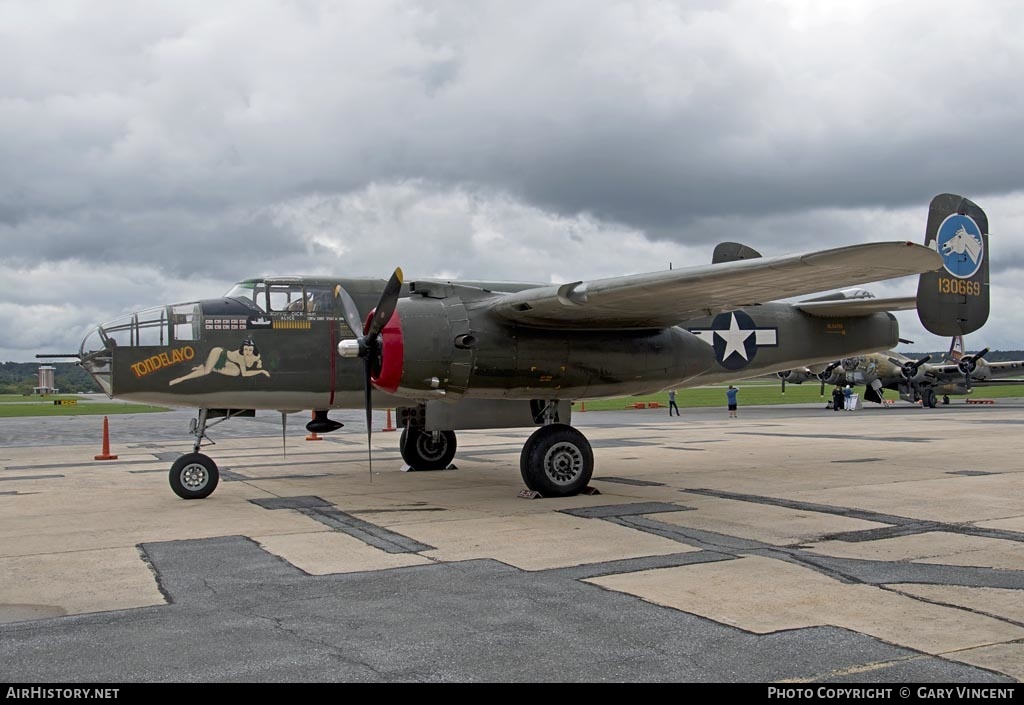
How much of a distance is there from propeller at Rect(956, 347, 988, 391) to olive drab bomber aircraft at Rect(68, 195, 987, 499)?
119 ft

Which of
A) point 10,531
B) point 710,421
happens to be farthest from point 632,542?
point 710,421

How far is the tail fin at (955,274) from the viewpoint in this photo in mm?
13500

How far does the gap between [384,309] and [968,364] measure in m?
44.8

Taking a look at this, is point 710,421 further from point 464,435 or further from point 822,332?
point 822,332

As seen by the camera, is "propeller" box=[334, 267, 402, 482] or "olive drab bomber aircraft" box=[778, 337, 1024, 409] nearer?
"propeller" box=[334, 267, 402, 482]

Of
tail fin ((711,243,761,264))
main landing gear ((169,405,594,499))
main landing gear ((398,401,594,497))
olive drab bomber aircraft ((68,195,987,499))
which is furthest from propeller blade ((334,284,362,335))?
tail fin ((711,243,761,264))

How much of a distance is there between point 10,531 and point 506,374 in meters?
6.10

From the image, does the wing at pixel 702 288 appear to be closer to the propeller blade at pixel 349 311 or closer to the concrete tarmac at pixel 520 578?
the propeller blade at pixel 349 311

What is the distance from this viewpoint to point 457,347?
11.1m

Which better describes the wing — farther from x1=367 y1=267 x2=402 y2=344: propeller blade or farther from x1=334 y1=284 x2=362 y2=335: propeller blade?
x1=334 y1=284 x2=362 y2=335: propeller blade

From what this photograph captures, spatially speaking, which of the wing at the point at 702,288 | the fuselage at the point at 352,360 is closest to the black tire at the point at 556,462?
the fuselage at the point at 352,360

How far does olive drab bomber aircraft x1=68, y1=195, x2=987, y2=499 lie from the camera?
35.4 feet

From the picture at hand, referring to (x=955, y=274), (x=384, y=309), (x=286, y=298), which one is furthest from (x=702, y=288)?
(x=286, y=298)

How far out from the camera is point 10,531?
991 centimetres
